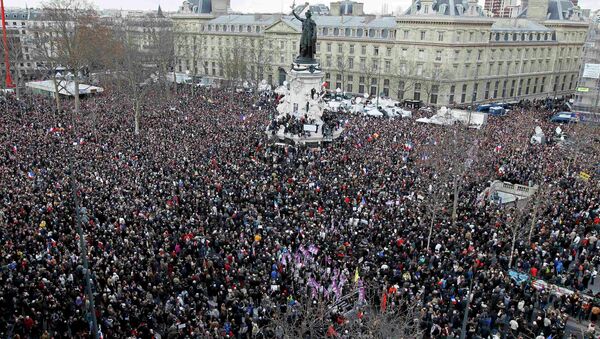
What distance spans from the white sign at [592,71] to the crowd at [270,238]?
22.9 meters

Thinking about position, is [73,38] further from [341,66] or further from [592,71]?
[592,71]

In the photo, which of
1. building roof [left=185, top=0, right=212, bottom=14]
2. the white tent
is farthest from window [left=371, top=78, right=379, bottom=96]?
building roof [left=185, top=0, right=212, bottom=14]

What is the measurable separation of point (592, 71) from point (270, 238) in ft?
166

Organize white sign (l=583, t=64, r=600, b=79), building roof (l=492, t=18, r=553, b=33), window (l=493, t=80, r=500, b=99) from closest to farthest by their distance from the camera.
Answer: white sign (l=583, t=64, r=600, b=79) < building roof (l=492, t=18, r=553, b=33) < window (l=493, t=80, r=500, b=99)

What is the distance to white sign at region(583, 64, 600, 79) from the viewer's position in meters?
56.3

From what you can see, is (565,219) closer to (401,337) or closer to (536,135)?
(401,337)

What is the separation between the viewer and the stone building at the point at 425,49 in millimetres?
65438

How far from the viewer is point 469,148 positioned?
1393 inches

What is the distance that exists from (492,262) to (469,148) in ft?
46.8

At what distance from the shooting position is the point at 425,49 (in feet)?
218

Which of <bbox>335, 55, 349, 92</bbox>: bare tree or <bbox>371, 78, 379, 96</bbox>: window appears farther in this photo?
<bbox>335, 55, 349, 92</bbox>: bare tree

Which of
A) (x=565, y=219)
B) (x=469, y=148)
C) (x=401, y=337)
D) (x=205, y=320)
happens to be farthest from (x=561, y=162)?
(x=205, y=320)

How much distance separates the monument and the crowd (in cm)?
258

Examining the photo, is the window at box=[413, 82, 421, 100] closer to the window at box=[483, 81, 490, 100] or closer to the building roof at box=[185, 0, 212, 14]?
the window at box=[483, 81, 490, 100]
